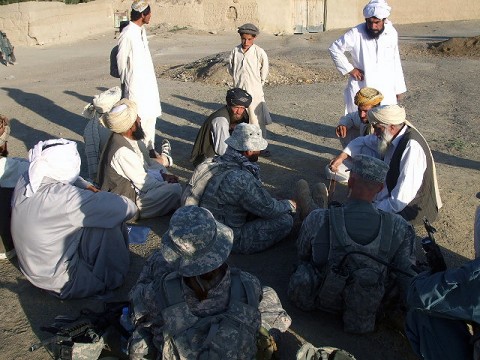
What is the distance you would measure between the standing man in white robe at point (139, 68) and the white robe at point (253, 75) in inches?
52.3

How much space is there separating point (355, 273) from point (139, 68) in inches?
186

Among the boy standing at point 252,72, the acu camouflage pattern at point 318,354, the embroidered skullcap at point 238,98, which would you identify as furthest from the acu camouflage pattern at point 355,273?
the boy standing at point 252,72

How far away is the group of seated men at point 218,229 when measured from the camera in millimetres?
2904

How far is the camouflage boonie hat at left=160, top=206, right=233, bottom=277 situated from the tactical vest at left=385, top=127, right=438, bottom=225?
270 cm

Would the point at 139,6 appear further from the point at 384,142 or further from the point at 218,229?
the point at 218,229

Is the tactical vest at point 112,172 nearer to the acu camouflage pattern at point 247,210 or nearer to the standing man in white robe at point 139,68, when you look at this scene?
the acu camouflage pattern at point 247,210

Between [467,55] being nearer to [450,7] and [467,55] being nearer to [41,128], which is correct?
[450,7]

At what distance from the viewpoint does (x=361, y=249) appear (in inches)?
148

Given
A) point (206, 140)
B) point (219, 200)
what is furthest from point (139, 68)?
point (219, 200)

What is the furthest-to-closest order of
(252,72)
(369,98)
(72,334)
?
(252,72) → (369,98) → (72,334)

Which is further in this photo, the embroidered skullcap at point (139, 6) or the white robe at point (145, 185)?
the embroidered skullcap at point (139, 6)

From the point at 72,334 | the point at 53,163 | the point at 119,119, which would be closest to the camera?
the point at 72,334

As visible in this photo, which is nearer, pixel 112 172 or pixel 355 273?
pixel 355 273

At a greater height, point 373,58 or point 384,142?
point 373,58
